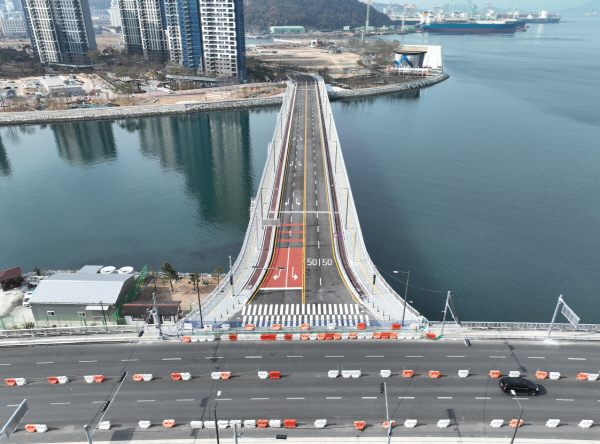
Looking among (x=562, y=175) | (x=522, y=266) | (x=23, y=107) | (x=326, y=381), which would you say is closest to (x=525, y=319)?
(x=522, y=266)

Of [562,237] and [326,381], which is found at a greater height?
[326,381]

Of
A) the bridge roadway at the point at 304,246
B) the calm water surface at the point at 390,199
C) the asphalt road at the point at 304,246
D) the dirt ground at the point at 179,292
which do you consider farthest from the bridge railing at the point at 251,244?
the calm water surface at the point at 390,199

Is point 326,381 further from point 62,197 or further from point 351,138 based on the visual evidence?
point 351,138

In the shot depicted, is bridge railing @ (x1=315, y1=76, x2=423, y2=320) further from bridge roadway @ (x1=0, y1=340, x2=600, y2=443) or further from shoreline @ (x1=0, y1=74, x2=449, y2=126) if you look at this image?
shoreline @ (x1=0, y1=74, x2=449, y2=126)

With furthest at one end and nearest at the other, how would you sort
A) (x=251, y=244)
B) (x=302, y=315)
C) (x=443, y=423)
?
1. (x=251, y=244)
2. (x=302, y=315)
3. (x=443, y=423)

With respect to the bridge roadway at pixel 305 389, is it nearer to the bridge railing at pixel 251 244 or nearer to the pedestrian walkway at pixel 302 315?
the pedestrian walkway at pixel 302 315

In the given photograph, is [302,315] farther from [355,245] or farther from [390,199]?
[390,199]

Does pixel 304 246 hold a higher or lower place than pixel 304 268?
higher

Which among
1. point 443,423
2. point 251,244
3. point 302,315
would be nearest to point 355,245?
point 251,244
